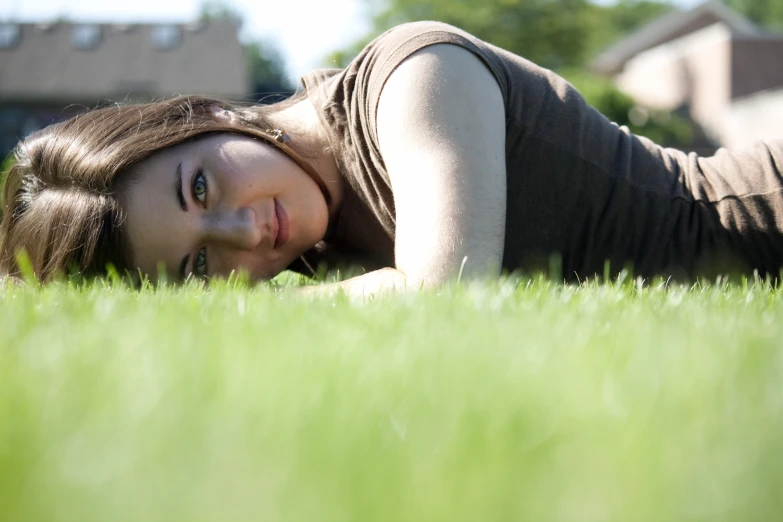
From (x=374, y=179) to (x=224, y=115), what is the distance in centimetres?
68

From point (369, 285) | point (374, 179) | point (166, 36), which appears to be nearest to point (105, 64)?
point (166, 36)

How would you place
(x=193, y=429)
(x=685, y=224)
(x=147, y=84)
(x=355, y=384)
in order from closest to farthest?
(x=193, y=429)
(x=355, y=384)
(x=685, y=224)
(x=147, y=84)

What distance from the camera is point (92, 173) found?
2941 mm

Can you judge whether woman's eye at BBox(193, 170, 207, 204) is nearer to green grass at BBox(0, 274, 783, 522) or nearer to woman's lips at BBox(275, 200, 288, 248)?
woman's lips at BBox(275, 200, 288, 248)

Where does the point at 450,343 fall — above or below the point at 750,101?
above

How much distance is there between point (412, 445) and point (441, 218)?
58.5 inches

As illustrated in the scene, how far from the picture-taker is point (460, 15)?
144 ft

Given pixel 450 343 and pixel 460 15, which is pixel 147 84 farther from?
pixel 450 343

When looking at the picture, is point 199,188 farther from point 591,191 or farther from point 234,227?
point 591,191

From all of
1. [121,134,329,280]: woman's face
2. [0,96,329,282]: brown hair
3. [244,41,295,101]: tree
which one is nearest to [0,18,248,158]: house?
[0,96,329,282]: brown hair

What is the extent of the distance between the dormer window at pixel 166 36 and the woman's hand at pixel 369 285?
141ft

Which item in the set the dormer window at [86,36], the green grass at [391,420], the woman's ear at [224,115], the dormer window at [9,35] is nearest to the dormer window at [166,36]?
the dormer window at [86,36]

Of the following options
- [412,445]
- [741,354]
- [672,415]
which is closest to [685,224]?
[741,354]

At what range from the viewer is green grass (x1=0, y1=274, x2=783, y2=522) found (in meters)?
0.82
